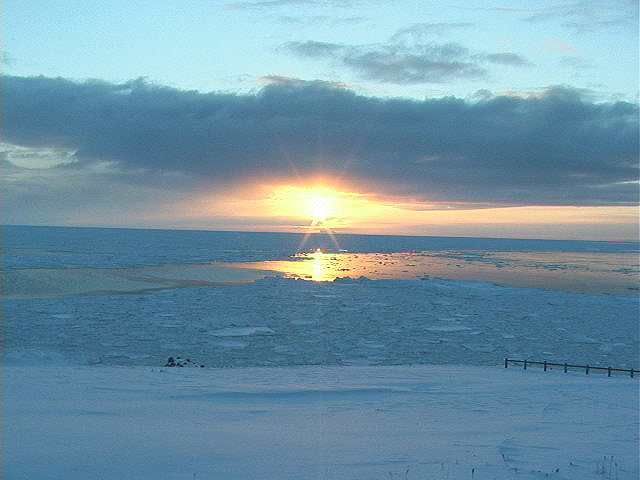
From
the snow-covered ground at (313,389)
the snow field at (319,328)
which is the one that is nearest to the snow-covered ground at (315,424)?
the snow-covered ground at (313,389)

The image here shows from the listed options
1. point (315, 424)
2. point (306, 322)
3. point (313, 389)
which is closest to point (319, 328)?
point (306, 322)

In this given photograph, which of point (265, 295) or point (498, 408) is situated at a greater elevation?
point (265, 295)

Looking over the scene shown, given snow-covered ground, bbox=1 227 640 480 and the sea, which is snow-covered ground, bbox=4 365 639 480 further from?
the sea

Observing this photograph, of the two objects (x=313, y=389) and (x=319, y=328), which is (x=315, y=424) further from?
(x=319, y=328)

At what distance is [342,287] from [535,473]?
32.9 m

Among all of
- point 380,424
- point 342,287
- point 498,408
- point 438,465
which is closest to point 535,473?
point 438,465

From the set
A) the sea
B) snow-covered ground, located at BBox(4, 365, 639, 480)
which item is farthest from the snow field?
snow-covered ground, located at BBox(4, 365, 639, 480)

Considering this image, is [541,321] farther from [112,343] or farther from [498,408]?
[112,343]

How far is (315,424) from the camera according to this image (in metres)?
11.0

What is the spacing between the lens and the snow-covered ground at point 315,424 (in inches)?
327

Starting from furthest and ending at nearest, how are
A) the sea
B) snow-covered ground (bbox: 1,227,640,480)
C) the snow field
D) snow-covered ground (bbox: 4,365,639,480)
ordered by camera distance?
the sea → the snow field → snow-covered ground (bbox: 1,227,640,480) → snow-covered ground (bbox: 4,365,639,480)

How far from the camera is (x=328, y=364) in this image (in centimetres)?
1908

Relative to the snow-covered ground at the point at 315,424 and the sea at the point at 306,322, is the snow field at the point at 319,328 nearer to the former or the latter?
the sea at the point at 306,322

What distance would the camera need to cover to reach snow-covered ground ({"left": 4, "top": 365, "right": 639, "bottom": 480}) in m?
8.31
